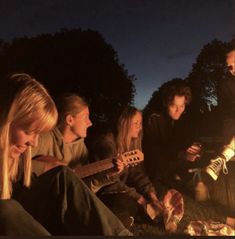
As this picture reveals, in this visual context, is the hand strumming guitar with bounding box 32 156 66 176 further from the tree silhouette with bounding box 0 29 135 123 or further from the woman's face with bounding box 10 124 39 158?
the tree silhouette with bounding box 0 29 135 123

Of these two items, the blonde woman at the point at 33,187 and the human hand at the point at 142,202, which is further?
the human hand at the point at 142,202

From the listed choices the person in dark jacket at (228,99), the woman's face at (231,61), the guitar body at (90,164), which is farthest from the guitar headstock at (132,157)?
the woman's face at (231,61)

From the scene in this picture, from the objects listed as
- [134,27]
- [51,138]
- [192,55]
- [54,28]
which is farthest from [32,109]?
[192,55]

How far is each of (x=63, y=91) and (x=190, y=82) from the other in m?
0.56

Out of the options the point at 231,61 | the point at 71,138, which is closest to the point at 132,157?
the point at 71,138

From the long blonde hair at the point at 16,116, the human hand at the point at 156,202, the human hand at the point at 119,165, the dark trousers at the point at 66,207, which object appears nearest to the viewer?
the dark trousers at the point at 66,207

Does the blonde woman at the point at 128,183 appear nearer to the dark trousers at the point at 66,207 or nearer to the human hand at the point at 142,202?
the human hand at the point at 142,202

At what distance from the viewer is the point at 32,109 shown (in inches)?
60.5

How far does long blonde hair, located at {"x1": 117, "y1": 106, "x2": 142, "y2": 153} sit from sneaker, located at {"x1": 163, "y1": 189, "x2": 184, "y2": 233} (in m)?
0.27

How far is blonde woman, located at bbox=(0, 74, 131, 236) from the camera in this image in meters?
1.39

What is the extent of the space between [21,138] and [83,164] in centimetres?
28

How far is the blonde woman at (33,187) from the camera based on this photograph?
4.58 feet

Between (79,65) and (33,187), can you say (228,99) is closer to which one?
(79,65)

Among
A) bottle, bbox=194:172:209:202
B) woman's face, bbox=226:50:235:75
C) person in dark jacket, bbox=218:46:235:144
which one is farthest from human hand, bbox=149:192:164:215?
woman's face, bbox=226:50:235:75
